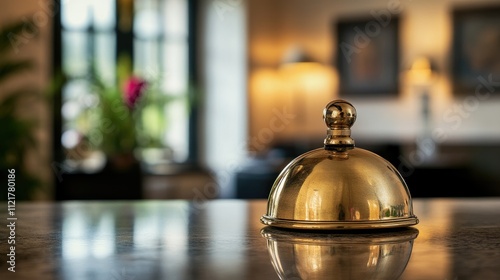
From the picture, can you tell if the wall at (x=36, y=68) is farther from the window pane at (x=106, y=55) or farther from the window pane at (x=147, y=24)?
the window pane at (x=147, y=24)

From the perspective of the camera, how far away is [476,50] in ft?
31.7

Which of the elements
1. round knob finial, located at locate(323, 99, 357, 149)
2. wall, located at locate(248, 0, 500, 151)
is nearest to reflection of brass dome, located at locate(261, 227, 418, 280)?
round knob finial, located at locate(323, 99, 357, 149)

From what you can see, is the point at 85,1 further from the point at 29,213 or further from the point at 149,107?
the point at 29,213

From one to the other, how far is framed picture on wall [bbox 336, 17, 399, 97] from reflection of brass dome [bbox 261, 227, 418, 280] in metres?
9.19

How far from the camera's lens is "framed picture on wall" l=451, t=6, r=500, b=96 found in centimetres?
957

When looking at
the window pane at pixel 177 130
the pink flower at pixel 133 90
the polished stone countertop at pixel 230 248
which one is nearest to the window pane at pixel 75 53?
the window pane at pixel 177 130

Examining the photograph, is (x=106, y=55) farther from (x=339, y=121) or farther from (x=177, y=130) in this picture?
(x=339, y=121)

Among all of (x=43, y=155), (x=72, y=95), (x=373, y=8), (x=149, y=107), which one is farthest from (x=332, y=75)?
(x=43, y=155)

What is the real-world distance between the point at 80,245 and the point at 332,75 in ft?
32.1

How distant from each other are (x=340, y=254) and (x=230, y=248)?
0.15m

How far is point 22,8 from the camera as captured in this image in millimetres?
7277

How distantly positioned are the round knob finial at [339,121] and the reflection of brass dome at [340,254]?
0.46ft

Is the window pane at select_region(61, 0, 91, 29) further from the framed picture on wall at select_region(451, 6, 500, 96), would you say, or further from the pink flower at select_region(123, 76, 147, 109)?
the framed picture on wall at select_region(451, 6, 500, 96)

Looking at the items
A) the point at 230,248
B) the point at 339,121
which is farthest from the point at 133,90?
the point at 230,248
